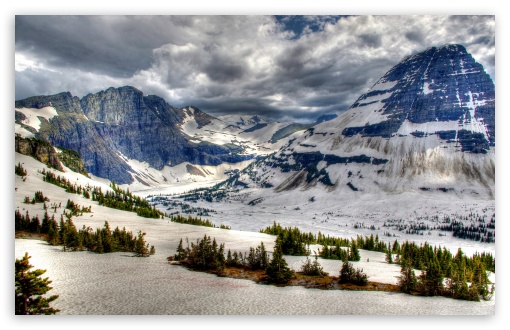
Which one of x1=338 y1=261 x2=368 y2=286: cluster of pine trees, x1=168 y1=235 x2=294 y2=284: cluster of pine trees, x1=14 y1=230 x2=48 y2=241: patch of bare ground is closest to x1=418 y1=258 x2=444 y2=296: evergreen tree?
x1=338 y1=261 x2=368 y2=286: cluster of pine trees

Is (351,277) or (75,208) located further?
(75,208)

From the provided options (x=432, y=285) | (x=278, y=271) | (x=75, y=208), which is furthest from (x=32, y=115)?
(x=432, y=285)

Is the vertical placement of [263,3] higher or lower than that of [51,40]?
higher

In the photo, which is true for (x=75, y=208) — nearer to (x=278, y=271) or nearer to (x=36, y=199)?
(x=36, y=199)

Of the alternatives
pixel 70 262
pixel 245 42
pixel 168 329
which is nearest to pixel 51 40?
pixel 245 42

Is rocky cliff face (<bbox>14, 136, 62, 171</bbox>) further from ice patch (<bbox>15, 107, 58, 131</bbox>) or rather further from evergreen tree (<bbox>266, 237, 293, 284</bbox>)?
evergreen tree (<bbox>266, 237, 293, 284</bbox>)

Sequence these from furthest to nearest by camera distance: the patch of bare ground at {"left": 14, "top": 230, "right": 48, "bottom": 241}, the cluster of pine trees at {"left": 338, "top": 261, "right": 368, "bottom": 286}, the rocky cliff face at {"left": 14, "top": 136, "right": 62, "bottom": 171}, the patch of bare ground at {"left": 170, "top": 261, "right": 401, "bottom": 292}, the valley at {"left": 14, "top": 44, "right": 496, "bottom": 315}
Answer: the rocky cliff face at {"left": 14, "top": 136, "right": 62, "bottom": 171}
the patch of bare ground at {"left": 14, "top": 230, "right": 48, "bottom": 241}
the cluster of pine trees at {"left": 338, "top": 261, "right": 368, "bottom": 286}
the patch of bare ground at {"left": 170, "top": 261, "right": 401, "bottom": 292}
the valley at {"left": 14, "top": 44, "right": 496, "bottom": 315}

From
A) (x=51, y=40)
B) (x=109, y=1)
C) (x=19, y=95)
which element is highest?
(x=109, y=1)

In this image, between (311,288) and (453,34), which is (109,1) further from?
(453,34)
